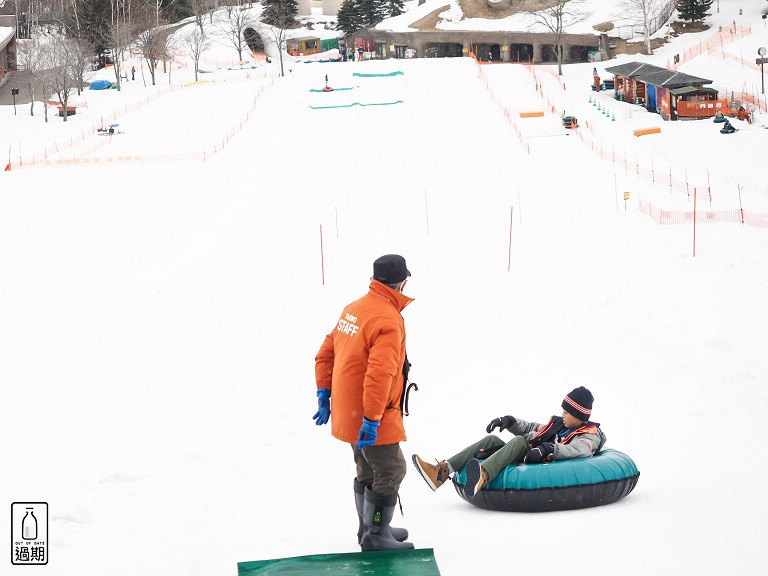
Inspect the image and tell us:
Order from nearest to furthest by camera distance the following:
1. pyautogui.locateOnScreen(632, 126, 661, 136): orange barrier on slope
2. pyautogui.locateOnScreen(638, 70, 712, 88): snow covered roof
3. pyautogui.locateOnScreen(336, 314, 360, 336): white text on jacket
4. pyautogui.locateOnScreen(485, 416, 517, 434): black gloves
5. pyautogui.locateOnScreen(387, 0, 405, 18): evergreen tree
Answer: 1. pyautogui.locateOnScreen(336, 314, 360, 336): white text on jacket
2. pyautogui.locateOnScreen(485, 416, 517, 434): black gloves
3. pyautogui.locateOnScreen(632, 126, 661, 136): orange barrier on slope
4. pyautogui.locateOnScreen(638, 70, 712, 88): snow covered roof
5. pyautogui.locateOnScreen(387, 0, 405, 18): evergreen tree

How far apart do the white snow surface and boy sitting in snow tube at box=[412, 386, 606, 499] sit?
1.18 feet

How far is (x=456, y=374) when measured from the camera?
12.3 m

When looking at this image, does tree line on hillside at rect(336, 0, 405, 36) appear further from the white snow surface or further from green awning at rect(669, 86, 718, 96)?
the white snow surface

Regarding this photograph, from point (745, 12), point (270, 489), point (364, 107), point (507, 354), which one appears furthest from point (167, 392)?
point (745, 12)

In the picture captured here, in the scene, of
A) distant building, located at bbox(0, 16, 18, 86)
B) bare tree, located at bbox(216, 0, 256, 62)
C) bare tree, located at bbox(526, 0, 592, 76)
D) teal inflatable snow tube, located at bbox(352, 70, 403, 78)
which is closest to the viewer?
teal inflatable snow tube, located at bbox(352, 70, 403, 78)

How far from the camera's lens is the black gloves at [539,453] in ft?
23.5

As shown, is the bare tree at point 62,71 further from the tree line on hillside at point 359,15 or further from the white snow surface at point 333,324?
the tree line on hillside at point 359,15

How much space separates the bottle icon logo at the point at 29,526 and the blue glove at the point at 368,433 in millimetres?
2583

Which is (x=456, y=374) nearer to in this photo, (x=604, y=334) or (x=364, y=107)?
(x=604, y=334)

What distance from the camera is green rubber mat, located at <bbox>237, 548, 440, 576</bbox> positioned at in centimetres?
585

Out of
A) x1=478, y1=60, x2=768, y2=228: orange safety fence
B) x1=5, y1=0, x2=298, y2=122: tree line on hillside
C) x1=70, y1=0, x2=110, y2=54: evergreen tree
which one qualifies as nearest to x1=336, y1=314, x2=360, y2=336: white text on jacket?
x1=478, y1=60, x2=768, y2=228: orange safety fence

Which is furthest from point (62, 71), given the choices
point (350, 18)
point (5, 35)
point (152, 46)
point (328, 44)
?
point (328, 44)

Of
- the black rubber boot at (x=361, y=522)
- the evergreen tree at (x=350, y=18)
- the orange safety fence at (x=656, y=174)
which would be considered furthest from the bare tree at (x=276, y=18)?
the black rubber boot at (x=361, y=522)

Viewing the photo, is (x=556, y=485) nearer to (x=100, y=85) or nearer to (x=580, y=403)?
(x=580, y=403)
